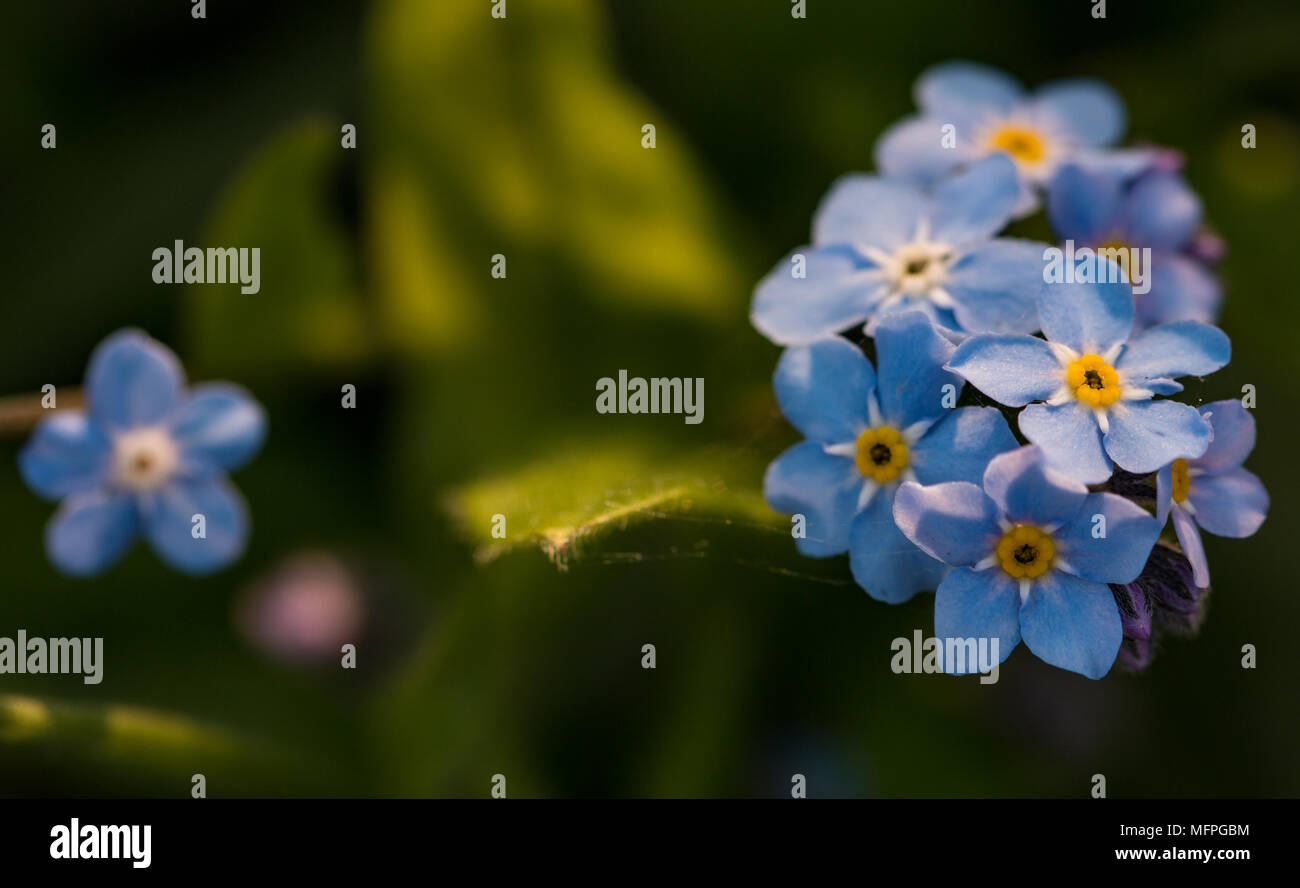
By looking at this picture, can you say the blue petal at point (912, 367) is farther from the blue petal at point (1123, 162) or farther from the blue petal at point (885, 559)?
the blue petal at point (1123, 162)

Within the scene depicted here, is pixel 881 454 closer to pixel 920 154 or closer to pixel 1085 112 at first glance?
pixel 920 154

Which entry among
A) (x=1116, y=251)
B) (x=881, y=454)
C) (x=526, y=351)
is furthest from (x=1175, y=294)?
(x=526, y=351)

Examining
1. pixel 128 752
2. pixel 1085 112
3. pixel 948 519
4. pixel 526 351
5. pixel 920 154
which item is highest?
pixel 1085 112

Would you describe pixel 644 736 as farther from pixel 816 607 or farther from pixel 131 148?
pixel 131 148

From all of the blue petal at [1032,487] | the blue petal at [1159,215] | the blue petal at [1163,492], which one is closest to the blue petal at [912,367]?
the blue petal at [1032,487]
